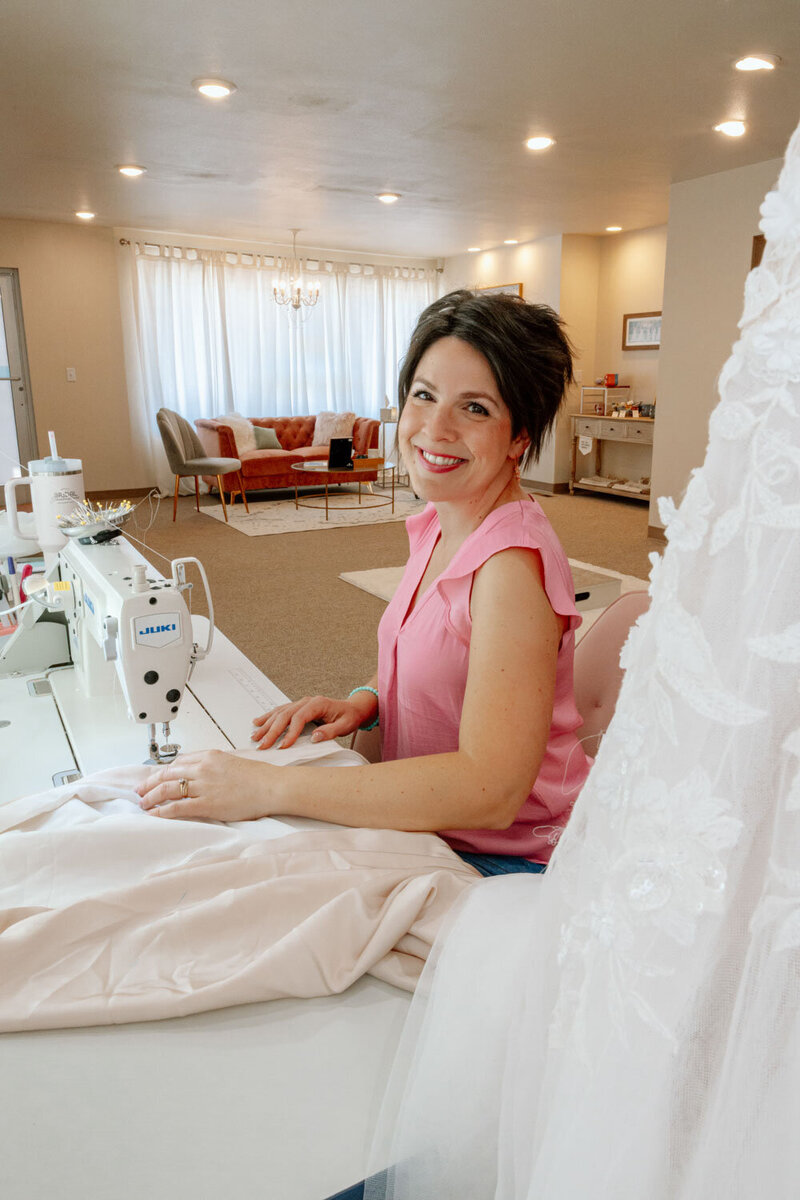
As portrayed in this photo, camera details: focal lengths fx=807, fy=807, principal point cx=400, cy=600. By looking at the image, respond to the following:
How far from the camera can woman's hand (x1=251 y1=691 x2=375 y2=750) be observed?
4.08ft

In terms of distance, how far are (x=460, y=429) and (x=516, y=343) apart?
0.49 feet

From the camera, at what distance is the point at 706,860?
438 mm

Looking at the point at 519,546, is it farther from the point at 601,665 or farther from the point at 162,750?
the point at 162,750

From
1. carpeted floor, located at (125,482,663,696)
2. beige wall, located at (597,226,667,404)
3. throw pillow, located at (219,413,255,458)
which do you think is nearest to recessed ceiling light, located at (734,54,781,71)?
carpeted floor, located at (125,482,663,696)

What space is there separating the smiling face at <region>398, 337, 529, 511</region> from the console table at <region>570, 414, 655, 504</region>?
720cm

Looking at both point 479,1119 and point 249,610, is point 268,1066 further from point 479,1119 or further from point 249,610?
point 249,610

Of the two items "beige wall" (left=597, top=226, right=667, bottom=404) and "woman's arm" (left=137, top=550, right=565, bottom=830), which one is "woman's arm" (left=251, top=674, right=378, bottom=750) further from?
"beige wall" (left=597, top=226, right=667, bottom=404)

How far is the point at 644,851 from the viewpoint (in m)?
0.46

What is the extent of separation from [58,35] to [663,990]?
14.0 feet

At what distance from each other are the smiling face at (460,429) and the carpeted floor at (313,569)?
5.61 feet

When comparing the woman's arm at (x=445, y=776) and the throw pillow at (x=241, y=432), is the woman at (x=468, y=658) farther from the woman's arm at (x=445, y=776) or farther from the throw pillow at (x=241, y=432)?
the throw pillow at (x=241, y=432)

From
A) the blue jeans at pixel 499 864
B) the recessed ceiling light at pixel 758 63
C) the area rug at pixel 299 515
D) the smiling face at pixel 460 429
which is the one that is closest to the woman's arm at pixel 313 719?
the blue jeans at pixel 499 864

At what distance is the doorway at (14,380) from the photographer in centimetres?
798

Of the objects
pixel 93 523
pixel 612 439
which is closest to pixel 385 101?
pixel 93 523
